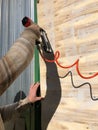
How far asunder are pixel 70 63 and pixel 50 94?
0.22 metres

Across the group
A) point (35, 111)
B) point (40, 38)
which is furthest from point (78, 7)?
point (35, 111)

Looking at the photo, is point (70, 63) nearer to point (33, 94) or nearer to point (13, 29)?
point (33, 94)

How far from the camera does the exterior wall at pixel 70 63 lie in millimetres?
1258

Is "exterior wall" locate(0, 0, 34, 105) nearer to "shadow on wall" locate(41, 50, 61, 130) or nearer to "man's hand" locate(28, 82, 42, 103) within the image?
"man's hand" locate(28, 82, 42, 103)

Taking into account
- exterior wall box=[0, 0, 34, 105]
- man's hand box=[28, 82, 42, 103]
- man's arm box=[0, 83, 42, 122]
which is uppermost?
exterior wall box=[0, 0, 34, 105]

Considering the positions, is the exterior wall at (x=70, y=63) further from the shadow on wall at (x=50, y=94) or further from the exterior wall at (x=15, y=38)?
the exterior wall at (x=15, y=38)

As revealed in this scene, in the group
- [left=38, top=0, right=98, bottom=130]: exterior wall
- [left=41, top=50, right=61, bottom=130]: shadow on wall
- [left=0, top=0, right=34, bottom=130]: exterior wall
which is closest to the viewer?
[left=38, top=0, right=98, bottom=130]: exterior wall

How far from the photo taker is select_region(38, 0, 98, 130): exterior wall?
1.26 meters

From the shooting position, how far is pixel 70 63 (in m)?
1.37

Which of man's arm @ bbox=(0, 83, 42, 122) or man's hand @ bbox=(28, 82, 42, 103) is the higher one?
man's hand @ bbox=(28, 82, 42, 103)

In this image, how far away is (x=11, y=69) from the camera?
44.5 inches

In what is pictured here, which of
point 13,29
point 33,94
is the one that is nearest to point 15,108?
point 33,94

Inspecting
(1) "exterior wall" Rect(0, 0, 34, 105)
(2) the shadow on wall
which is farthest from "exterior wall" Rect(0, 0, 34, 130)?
(2) the shadow on wall

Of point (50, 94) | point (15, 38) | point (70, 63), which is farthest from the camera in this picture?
point (15, 38)
